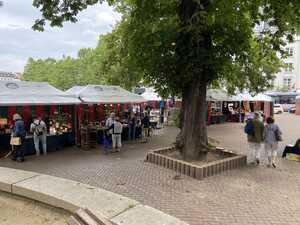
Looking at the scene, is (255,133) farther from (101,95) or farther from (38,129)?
(38,129)

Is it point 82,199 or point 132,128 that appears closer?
point 82,199

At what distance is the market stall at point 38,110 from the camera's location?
966cm

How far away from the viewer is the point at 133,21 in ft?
29.1

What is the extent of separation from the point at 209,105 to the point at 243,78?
458 cm

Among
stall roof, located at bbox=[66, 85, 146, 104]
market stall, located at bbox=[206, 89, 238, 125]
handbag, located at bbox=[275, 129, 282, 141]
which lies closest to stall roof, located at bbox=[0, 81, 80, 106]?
stall roof, located at bbox=[66, 85, 146, 104]

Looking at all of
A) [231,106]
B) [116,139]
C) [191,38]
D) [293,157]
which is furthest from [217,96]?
[191,38]

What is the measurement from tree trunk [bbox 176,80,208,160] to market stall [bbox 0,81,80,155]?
5084mm

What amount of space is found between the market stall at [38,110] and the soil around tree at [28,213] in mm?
4908

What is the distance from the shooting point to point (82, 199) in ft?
15.8

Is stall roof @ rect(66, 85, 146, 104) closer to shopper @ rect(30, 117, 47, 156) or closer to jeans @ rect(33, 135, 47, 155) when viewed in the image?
shopper @ rect(30, 117, 47, 156)

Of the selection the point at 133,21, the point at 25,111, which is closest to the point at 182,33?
the point at 133,21

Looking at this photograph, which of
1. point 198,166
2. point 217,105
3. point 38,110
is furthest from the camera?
point 217,105

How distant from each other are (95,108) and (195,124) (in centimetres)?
677

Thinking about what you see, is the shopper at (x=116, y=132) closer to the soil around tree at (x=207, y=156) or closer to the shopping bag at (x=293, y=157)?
the soil around tree at (x=207, y=156)
